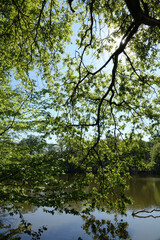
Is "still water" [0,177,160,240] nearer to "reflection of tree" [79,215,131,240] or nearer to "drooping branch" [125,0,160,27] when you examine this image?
"reflection of tree" [79,215,131,240]

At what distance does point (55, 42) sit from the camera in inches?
271

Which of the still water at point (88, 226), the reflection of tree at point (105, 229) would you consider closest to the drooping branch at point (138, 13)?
the still water at point (88, 226)

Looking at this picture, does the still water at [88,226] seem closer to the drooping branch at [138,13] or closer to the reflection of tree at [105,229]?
the reflection of tree at [105,229]

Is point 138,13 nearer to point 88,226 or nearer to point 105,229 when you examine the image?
point 105,229

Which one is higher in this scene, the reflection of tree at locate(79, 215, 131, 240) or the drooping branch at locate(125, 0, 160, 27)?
the drooping branch at locate(125, 0, 160, 27)

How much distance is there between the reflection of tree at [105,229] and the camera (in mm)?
8773

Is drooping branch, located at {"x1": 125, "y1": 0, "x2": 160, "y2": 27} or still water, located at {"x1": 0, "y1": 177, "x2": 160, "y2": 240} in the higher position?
drooping branch, located at {"x1": 125, "y1": 0, "x2": 160, "y2": 27}

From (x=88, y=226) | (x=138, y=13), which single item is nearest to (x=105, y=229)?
(x=88, y=226)

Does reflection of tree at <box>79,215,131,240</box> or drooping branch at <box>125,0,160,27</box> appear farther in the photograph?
reflection of tree at <box>79,215,131,240</box>

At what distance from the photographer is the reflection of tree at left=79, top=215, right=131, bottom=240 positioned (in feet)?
28.8

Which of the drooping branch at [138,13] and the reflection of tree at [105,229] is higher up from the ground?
Result: the drooping branch at [138,13]

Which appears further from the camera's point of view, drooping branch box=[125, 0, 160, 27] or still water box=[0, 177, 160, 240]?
still water box=[0, 177, 160, 240]

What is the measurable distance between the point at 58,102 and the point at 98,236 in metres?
7.59

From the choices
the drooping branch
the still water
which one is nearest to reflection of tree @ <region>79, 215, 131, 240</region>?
the still water
